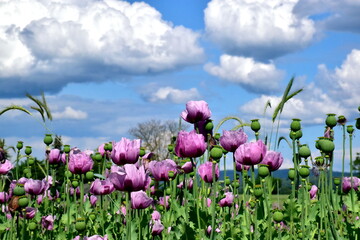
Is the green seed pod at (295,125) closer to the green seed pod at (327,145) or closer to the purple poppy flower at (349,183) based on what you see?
the green seed pod at (327,145)

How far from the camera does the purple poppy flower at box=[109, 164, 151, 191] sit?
2.49 meters

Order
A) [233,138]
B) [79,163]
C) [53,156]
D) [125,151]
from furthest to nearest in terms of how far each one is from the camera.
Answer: [53,156], [79,163], [233,138], [125,151]

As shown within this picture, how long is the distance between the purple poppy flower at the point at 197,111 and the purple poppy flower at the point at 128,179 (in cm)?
75

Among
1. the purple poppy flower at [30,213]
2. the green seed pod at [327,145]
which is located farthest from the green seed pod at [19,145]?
the green seed pod at [327,145]

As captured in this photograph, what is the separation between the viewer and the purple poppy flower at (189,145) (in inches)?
109

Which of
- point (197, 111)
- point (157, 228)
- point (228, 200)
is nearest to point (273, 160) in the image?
point (197, 111)

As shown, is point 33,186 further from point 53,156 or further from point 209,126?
point 209,126

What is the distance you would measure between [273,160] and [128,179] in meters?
0.97

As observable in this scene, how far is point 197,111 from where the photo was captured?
3168 mm

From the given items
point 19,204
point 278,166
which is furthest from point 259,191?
point 19,204

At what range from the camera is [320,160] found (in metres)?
3.01

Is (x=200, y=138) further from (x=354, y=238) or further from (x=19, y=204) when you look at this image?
(x=354, y=238)

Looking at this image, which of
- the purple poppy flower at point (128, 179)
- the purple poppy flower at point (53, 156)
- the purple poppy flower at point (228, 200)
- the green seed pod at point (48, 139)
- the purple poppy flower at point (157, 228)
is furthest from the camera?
the purple poppy flower at point (53, 156)

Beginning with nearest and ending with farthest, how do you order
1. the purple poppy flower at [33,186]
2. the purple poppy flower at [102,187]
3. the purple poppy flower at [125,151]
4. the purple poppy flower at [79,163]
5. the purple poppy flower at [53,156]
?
the purple poppy flower at [125,151] < the purple poppy flower at [79,163] < the purple poppy flower at [102,187] < the purple poppy flower at [33,186] < the purple poppy flower at [53,156]
